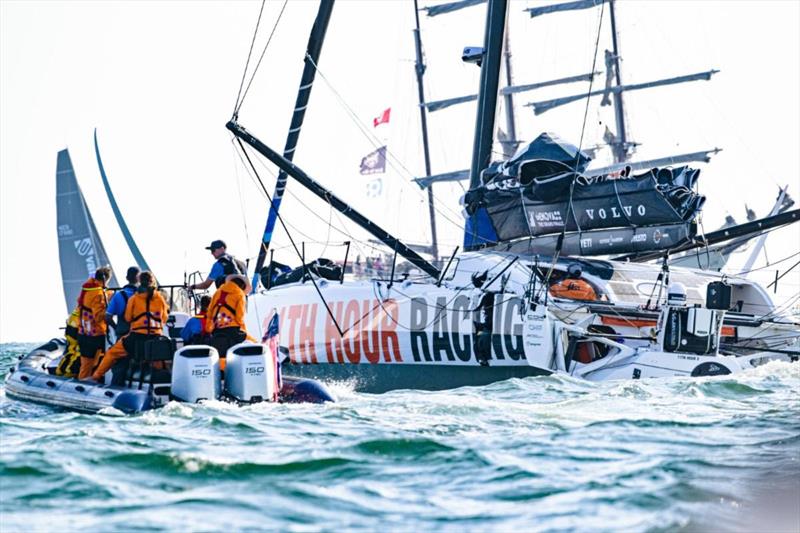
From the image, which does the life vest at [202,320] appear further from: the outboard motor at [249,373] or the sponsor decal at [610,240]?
the sponsor decal at [610,240]

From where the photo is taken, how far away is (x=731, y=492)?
698 cm

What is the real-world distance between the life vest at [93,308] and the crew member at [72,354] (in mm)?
231

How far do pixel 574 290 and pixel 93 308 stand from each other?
22.3ft

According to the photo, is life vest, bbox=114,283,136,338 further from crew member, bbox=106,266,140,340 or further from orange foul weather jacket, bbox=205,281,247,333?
orange foul weather jacket, bbox=205,281,247,333

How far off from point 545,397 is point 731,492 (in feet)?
17.9

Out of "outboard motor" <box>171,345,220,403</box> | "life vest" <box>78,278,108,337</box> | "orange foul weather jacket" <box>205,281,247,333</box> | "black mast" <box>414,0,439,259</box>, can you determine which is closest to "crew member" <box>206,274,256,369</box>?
"orange foul weather jacket" <box>205,281,247,333</box>

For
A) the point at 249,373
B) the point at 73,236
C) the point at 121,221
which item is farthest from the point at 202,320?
the point at 121,221

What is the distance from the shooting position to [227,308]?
464 inches

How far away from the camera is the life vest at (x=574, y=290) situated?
53.6ft

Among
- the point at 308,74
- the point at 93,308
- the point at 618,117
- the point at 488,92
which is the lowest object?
the point at 93,308

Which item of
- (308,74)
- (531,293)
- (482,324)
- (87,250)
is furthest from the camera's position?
(87,250)

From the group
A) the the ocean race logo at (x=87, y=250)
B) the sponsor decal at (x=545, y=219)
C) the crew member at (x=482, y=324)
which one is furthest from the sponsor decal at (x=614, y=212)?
the the ocean race logo at (x=87, y=250)

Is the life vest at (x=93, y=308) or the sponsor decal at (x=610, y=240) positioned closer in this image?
the life vest at (x=93, y=308)

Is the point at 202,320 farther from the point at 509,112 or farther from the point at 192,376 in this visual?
the point at 509,112
